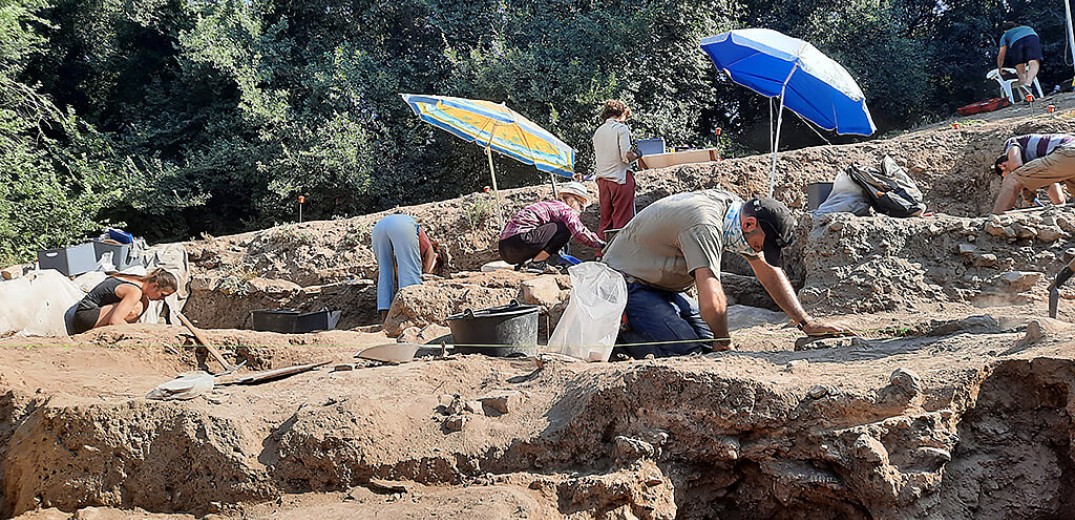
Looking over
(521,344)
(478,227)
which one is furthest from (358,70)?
(521,344)

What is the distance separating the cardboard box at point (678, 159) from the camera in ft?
33.1

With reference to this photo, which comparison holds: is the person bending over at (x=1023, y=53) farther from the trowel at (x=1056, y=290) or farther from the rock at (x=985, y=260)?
the trowel at (x=1056, y=290)

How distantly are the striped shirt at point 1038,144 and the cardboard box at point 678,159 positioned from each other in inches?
153

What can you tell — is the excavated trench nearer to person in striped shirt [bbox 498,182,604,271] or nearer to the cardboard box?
person in striped shirt [bbox 498,182,604,271]

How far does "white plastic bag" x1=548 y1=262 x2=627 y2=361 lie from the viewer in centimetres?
427

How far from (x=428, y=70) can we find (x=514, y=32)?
6.21 ft

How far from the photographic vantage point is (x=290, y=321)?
23.0 ft

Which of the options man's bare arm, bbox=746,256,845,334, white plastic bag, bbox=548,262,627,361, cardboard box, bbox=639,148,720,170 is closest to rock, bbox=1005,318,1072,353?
man's bare arm, bbox=746,256,845,334

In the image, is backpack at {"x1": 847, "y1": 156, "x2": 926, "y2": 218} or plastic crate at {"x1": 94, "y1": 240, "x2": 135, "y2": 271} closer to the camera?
backpack at {"x1": 847, "y1": 156, "x2": 926, "y2": 218}

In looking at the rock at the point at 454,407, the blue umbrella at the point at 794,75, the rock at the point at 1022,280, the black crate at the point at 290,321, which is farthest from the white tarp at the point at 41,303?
the rock at the point at 1022,280

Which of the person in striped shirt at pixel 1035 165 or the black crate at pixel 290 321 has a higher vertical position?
the person in striped shirt at pixel 1035 165

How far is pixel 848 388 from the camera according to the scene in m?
2.94

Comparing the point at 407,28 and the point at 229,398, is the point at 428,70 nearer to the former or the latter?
the point at 407,28

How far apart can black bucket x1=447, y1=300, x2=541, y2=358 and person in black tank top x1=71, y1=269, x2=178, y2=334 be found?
8.84ft
